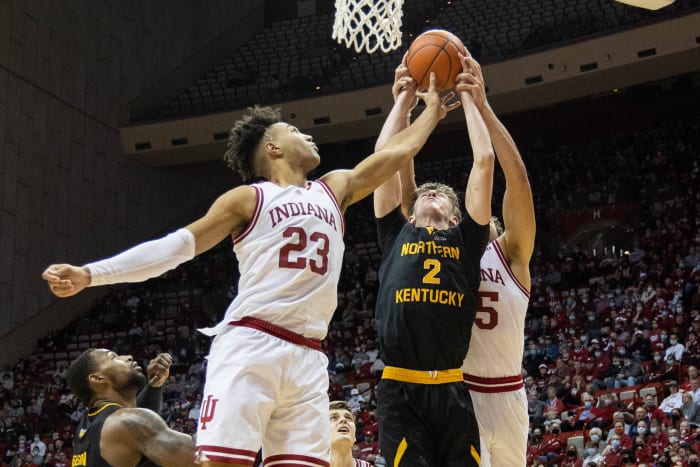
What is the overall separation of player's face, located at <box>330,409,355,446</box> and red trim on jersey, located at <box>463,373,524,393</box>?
4.56ft

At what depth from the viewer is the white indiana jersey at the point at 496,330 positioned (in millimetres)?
4262

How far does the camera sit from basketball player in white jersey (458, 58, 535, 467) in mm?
4172

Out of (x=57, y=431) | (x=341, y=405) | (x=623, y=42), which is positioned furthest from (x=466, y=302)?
(x=623, y=42)

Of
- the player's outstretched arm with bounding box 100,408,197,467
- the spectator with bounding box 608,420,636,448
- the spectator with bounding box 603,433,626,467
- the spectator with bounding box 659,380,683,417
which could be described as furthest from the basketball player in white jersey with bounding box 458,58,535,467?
the spectator with bounding box 659,380,683,417

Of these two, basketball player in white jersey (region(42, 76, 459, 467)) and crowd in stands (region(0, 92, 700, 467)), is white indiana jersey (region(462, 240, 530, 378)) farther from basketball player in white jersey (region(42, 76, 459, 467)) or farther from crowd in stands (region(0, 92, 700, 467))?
crowd in stands (region(0, 92, 700, 467))

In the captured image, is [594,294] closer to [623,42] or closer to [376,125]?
[623,42]

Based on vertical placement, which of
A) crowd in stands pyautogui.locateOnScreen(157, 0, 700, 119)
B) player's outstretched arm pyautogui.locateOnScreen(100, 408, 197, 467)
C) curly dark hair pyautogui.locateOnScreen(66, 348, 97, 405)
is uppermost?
crowd in stands pyautogui.locateOnScreen(157, 0, 700, 119)

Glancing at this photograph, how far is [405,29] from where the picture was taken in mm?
22719

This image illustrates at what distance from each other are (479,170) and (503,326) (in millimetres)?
704

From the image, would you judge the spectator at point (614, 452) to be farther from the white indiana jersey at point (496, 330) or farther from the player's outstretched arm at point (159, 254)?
the player's outstretched arm at point (159, 254)

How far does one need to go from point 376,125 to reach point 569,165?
4.17m

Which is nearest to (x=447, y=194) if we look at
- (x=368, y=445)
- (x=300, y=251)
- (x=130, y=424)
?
(x=300, y=251)

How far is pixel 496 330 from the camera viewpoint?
430 centimetres

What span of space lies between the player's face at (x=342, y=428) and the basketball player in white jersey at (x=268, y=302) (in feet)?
6.72
